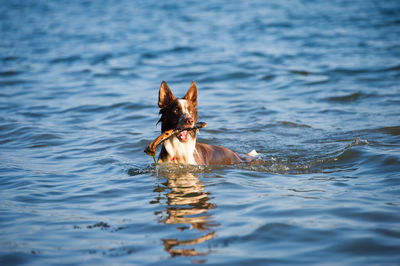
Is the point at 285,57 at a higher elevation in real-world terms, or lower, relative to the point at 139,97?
higher

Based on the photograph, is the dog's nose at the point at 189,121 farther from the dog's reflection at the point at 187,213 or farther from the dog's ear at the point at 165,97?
the dog's reflection at the point at 187,213

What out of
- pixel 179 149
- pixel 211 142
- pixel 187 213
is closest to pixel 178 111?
pixel 179 149

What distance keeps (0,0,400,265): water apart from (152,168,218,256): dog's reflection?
24 mm

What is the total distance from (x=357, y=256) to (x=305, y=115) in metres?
7.56

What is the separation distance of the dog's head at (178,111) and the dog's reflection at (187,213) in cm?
73

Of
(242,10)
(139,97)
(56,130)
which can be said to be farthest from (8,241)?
(242,10)

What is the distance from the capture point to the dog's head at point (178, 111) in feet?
23.4

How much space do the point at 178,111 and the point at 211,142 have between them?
297 cm

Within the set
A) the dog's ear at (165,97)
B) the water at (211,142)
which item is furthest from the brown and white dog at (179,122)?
the water at (211,142)

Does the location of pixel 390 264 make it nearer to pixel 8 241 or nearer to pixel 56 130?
pixel 8 241

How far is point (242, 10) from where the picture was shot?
33.0 m

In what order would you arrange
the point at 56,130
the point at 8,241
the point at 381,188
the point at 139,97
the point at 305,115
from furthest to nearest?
the point at 139,97 < the point at 305,115 < the point at 56,130 < the point at 381,188 < the point at 8,241

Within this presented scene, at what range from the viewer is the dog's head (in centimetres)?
712

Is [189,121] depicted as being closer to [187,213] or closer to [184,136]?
[184,136]
